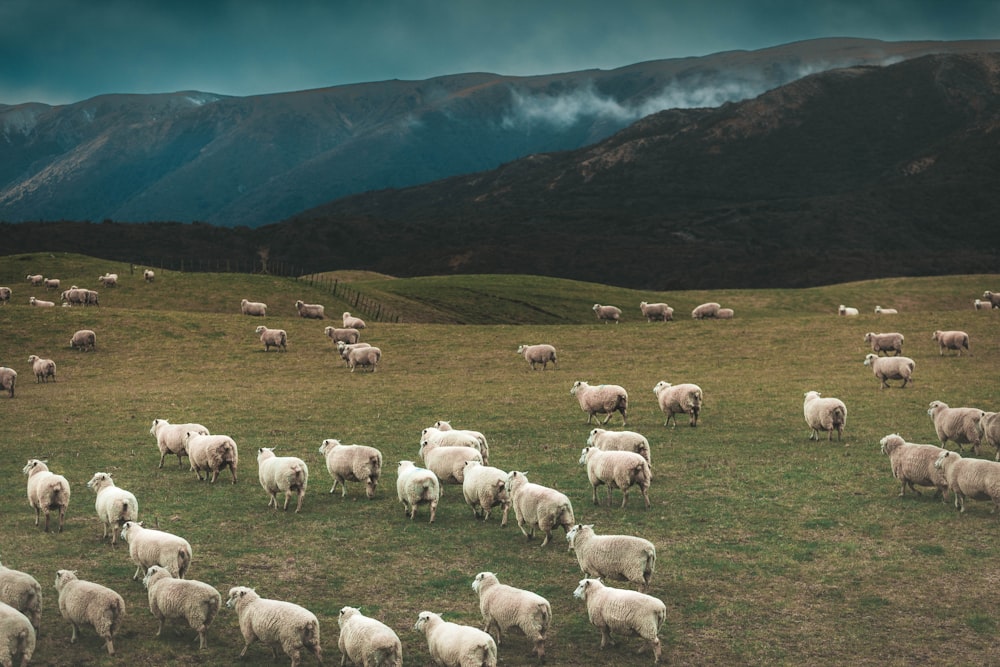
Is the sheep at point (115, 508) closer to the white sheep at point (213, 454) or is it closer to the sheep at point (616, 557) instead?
the white sheep at point (213, 454)

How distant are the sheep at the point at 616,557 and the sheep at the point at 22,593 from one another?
8326 millimetres

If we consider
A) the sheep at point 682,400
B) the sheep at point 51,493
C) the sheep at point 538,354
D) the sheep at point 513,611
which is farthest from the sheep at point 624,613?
the sheep at point 538,354

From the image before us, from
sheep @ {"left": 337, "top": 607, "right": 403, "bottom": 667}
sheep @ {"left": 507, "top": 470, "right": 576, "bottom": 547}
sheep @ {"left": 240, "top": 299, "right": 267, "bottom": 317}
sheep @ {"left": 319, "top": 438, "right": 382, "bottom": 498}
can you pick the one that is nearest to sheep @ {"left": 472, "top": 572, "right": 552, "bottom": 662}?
sheep @ {"left": 337, "top": 607, "right": 403, "bottom": 667}

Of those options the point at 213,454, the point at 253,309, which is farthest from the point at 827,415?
the point at 253,309

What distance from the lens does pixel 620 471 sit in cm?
1912

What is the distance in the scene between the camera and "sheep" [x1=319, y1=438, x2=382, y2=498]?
2042cm

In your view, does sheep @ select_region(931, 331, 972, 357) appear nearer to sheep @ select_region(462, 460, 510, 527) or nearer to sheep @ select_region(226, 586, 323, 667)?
sheep @ select_region(462, 460, 510, 527)

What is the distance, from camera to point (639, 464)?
1905 cm

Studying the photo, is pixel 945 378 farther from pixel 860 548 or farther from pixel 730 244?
pixel 730 244

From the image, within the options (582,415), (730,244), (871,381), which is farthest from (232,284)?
(730,244)

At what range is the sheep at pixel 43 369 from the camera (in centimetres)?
3859

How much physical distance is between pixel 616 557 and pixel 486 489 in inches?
186

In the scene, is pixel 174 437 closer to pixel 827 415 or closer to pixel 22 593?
pixel 22 593

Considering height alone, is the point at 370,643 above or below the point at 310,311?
below
